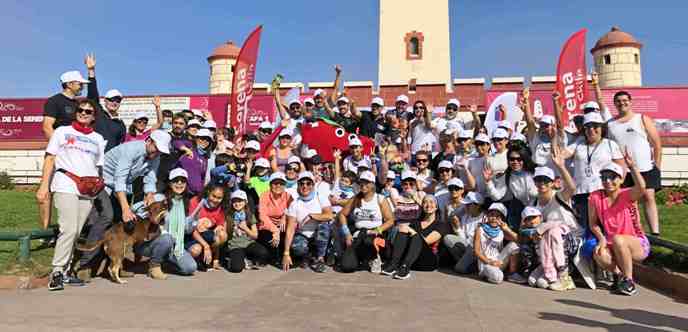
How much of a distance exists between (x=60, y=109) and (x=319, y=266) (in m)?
3.52

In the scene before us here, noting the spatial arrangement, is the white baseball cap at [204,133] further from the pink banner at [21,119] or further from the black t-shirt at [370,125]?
the pink banner at [21,119]

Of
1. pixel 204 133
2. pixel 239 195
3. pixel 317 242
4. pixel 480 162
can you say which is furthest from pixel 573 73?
pixel 204 133

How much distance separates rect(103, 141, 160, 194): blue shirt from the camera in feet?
18.3

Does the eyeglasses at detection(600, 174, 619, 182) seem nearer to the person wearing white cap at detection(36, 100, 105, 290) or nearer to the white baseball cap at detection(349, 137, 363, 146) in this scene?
the white baseball cap at detection(349, 137, 363, 146)

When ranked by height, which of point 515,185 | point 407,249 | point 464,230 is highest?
point 515,185

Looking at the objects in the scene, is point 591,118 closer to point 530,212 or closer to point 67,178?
point 530,212

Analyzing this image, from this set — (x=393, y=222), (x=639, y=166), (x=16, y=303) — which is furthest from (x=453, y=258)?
(x=16, y=303)

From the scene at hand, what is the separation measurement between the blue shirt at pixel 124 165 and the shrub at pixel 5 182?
15850 millimetres

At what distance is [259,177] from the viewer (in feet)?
23.1

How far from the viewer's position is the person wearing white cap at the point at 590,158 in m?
5.86

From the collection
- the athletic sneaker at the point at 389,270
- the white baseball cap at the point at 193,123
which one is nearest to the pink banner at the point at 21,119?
the white baseball cap at the point at 193,123

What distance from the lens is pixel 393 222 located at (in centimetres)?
631

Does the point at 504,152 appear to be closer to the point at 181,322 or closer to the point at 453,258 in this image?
the point at 453,258

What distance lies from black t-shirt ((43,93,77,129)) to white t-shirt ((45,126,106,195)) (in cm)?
58
